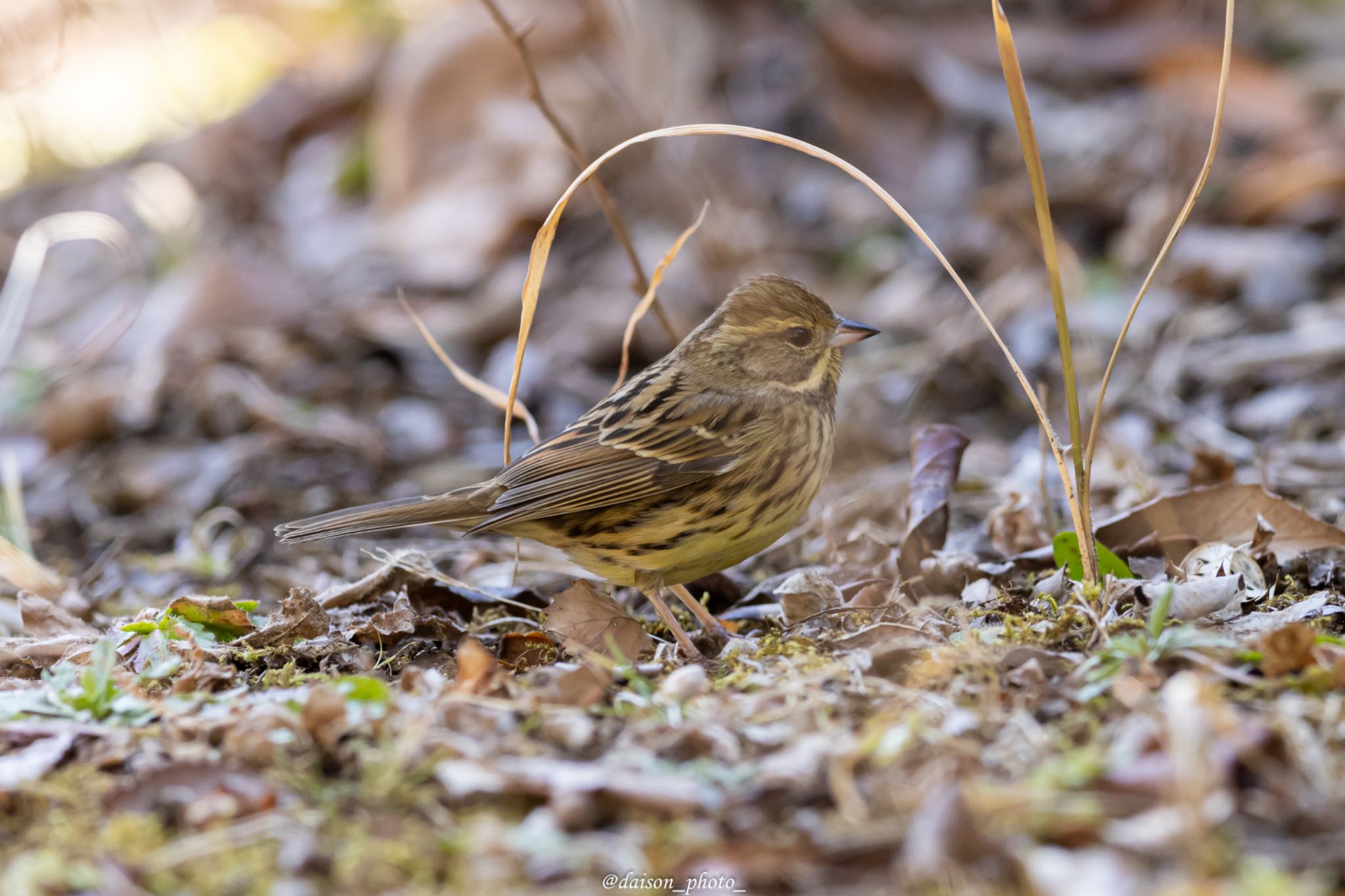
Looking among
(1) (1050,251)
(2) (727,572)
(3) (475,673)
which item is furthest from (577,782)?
(2) (727,572)

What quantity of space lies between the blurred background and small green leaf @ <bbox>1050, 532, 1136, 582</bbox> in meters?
0.44

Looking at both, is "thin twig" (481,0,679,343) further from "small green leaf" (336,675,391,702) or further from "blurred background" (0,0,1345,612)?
"small green leaf" (336,675,391,702)

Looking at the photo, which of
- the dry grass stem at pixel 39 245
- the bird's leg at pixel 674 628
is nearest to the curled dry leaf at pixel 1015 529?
the bird's leg at pixel 674 628

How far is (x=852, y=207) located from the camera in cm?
960

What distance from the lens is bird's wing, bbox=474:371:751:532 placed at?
4.66 meters

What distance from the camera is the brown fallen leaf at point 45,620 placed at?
4473mm

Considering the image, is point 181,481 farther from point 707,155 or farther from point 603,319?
point 707,155

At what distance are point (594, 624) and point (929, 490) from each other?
1.39 metres

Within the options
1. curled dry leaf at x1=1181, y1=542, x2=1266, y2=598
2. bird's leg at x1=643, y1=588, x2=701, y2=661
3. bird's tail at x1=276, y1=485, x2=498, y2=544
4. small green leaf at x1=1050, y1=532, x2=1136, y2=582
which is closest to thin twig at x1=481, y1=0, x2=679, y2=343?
bird's tail at x1=276, y1=485, x2=498, y2=544

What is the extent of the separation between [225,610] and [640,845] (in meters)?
2.14

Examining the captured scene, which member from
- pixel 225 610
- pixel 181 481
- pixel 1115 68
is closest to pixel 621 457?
pixel 225 610

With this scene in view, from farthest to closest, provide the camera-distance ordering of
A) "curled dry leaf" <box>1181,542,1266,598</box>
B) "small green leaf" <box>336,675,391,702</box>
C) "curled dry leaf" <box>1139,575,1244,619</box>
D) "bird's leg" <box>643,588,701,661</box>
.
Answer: "bird's leg" <box>643,588,701,661</box> < "curled dry leaf" <box>1181,542,1266,598</box> < "curled dry leaf" <box>1139,575,1244,619</box> < "small green leaf" <box>336,675,391,702</box>

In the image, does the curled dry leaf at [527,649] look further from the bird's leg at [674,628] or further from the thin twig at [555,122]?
the thin twig at [555,122]

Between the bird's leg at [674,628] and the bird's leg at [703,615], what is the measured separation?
80 mm
